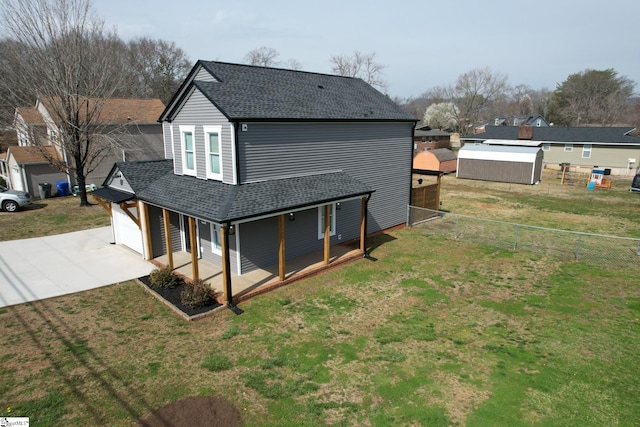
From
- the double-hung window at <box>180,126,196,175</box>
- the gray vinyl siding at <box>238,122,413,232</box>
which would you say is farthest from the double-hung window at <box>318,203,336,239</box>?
the double-hung window at <box>180,126,196,175</box>

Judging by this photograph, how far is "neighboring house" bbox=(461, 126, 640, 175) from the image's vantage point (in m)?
38.2

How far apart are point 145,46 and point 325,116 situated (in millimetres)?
57399

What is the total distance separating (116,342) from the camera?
9648 millimetres

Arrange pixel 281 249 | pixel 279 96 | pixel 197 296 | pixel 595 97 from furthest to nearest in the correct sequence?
1. pixel 595 97
2. pixel 279 96
3. pixel 281 249
4. pixel 197 296

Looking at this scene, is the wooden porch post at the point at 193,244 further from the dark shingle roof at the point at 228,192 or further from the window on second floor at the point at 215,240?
the window on second floor at the point at 215,240

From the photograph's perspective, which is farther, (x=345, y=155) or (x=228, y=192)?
(x=345, y=155)

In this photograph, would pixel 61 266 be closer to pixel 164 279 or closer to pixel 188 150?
pixel 164 279

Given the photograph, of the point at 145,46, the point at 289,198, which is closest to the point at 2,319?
the point at 289,198

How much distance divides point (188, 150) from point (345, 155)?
258 inches

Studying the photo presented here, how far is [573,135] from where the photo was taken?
136 feet

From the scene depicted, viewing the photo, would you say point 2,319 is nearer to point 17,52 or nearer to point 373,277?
point 373,277

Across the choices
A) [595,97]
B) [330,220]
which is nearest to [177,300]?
[330,220]

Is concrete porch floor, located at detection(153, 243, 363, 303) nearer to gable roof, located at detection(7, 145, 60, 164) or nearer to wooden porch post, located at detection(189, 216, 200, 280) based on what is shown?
wooden porch post, located at detection(189, 216, 200, 280)

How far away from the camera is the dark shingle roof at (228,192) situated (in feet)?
38.5
